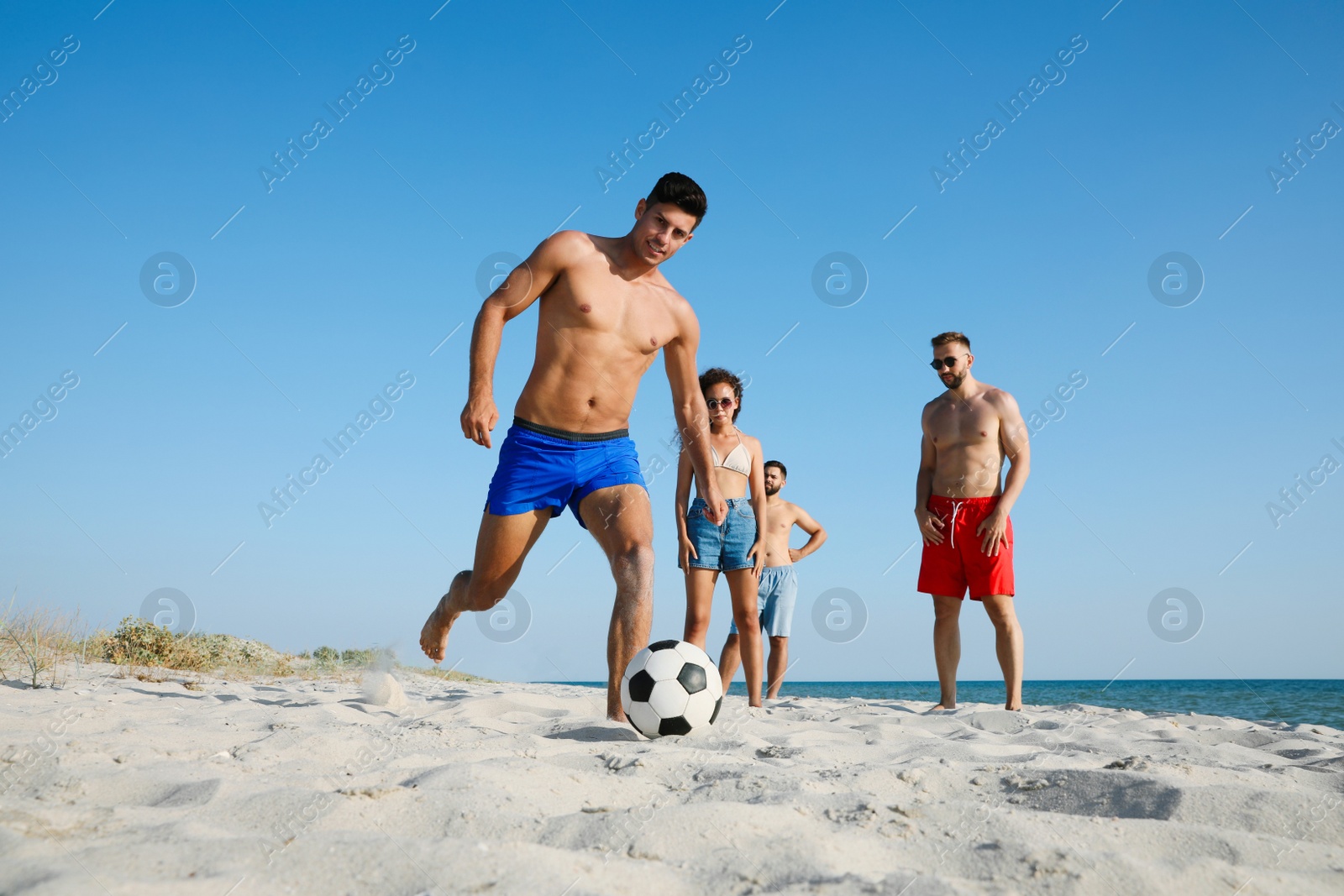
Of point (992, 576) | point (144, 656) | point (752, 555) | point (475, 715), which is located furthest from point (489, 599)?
point (144, 656)

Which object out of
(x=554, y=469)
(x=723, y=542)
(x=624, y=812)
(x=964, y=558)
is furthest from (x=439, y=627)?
(x=964, y=558)

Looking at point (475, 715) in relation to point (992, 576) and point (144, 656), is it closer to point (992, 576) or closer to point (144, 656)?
point (992, 576)

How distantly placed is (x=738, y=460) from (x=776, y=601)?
1.96 m

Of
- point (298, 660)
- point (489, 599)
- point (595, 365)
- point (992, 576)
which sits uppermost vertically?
point (595, 365)

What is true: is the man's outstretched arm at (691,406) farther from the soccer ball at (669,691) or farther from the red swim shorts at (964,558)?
the red swim shorts at (964,558)

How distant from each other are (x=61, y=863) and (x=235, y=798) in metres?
0.57

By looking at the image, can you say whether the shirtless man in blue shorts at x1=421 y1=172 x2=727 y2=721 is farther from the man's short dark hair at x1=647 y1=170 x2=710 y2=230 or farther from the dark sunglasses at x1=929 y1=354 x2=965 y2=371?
the dark sunglasses at x1=929 y1=354 x2=965 y2=371

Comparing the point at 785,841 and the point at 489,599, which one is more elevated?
the point at 489,599

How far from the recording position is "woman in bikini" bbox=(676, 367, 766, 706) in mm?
5914

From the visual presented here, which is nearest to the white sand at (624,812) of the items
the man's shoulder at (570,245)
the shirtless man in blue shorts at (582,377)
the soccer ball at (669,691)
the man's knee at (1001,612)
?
the soccer ball at (669,691)

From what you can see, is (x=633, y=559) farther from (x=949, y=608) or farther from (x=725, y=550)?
(x=949, y=608)

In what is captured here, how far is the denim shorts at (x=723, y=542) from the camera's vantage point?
597 centimetres

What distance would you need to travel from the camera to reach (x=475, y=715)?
418cm

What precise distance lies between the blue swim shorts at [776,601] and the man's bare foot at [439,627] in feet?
11.8
